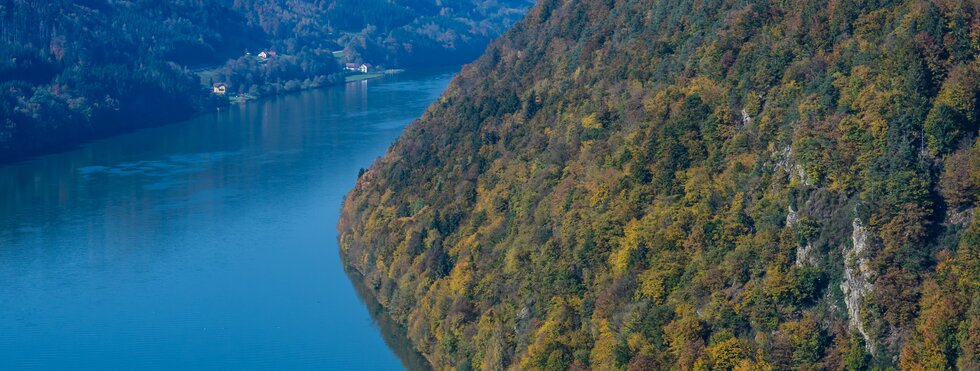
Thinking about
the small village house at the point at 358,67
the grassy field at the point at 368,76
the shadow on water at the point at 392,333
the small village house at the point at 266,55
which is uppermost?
the small village house at the point at 266,55

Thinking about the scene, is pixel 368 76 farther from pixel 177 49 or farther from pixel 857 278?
pixel 857 278

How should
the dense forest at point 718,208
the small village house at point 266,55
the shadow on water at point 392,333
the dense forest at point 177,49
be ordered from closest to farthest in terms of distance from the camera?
the dense forest at point 718,208
the shadow on water at point 392,333
the dense forest at point 177,49
the small village house at point 266,55

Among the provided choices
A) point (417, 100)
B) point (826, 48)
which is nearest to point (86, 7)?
point (417, 100)

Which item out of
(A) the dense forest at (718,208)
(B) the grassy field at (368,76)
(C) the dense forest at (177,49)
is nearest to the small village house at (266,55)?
(C) the dense forest at (177,49)

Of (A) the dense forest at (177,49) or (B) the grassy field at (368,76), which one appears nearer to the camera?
(A) the dense forest at (177,49)

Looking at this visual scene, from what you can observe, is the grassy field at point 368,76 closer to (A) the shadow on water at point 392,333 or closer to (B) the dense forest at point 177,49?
(B) the dense forest at point 177,49

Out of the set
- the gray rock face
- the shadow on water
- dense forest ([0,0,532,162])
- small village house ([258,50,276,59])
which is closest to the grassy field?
dense forest ([0,0,532,162])

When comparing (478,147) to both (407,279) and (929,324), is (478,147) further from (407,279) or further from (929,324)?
(929,324)

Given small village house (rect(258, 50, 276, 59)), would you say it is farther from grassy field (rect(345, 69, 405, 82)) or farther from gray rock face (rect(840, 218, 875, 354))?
gray rock face (rect(840, 218, 875, 354))
